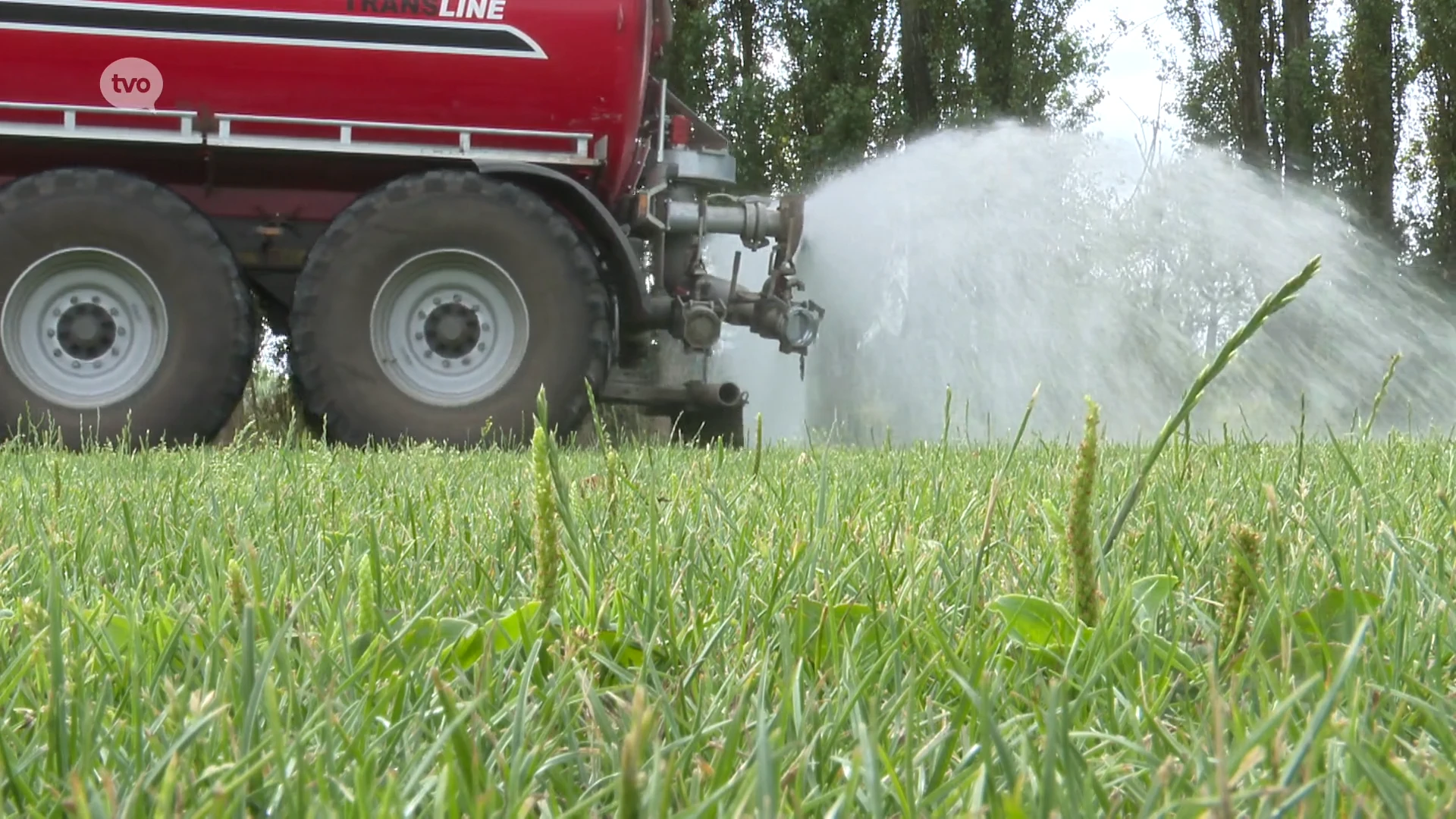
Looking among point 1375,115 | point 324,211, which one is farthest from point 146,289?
point 1375,115

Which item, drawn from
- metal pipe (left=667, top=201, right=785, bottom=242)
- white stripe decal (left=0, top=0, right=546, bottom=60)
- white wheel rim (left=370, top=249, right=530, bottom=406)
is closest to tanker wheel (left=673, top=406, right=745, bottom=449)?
metal pipe (left=667, top=201, right=785, bottom=242)

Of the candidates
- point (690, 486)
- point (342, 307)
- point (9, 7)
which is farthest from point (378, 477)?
point (9, 7)

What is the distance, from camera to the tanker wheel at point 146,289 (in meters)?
5.14

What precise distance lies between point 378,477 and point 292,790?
219cm

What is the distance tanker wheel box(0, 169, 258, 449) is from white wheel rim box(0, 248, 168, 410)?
0.03 feet

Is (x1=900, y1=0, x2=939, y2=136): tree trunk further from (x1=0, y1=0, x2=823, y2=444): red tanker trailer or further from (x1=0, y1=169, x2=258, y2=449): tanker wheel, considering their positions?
(x1=0, y1=169, x2=258, y2=449): tanker wheel

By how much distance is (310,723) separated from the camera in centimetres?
70

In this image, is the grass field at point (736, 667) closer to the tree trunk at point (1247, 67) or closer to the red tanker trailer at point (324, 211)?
the red tanker trailer at point (324, 211)

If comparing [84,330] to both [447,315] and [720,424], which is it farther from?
[720,424]

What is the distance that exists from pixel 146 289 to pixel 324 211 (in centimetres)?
78

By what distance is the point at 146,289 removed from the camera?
5.28 m

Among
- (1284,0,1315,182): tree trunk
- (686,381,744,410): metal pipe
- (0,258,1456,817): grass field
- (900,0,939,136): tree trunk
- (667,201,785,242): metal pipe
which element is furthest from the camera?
(900,0,939,136): tree trunk

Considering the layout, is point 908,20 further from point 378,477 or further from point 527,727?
point 527,727

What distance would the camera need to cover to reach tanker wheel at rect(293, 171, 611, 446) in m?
5.19
